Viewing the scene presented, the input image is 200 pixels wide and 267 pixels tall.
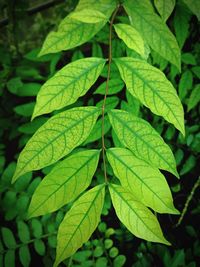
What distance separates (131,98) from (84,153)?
0.46m

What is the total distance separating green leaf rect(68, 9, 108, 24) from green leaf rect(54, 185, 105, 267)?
487 mm

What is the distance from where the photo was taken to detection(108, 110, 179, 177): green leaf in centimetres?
69

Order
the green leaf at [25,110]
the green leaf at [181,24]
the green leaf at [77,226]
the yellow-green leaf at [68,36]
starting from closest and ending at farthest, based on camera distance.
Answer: the green leaf at [77,226]
the yellow-green leaf at [68,36]
the green leaf at [181,24]
the green leaf at [25,110]

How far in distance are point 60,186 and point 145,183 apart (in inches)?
8.8

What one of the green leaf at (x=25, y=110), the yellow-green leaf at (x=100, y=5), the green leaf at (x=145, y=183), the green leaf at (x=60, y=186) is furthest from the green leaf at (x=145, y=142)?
the green leaf at (x=25, y=110)

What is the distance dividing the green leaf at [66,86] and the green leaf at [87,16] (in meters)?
0.11

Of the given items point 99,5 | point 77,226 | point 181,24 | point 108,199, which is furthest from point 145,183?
point 181,24

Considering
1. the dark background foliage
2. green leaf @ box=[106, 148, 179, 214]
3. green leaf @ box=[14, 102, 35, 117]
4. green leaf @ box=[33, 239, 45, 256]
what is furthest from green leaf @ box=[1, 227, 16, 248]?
green leaf @ box=[106, 148, 179, 214]

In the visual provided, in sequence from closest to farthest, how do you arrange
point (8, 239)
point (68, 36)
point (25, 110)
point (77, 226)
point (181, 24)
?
1. point (77, 226)
2. point (68, 36)
3. point (181, 24)
4. point (8, 239)
5. point (25, 110)

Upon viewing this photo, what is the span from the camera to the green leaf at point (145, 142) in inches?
27.2

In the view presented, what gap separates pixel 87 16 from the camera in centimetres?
75

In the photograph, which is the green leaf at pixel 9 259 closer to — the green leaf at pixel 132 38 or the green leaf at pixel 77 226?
the green leaf at pixel 77 226

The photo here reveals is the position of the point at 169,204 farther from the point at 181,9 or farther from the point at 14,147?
the point at 14,147

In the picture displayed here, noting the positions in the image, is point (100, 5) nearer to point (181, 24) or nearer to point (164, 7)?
point (164, 7)
